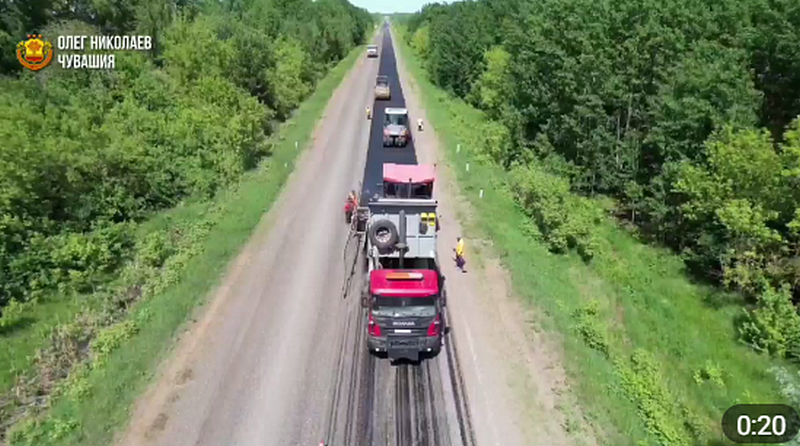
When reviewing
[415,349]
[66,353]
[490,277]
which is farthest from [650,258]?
[66,353]

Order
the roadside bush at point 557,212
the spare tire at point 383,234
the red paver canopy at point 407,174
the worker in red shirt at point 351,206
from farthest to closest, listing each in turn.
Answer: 1. the worker in red shirt at point 351,206
2. the roadside bush at point 557,212
3. the red paver canopy at point 407,174
4. the spare tire at point 383,234

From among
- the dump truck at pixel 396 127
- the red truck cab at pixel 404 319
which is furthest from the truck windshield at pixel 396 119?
the red truck cab at pixel 404 319

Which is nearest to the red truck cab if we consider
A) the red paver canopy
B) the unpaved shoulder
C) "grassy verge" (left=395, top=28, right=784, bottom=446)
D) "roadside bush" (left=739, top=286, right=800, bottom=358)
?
the unpaved shoulder

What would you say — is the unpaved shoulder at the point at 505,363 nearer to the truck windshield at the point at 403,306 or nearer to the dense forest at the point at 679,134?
the truck windshield at the point at 403,306

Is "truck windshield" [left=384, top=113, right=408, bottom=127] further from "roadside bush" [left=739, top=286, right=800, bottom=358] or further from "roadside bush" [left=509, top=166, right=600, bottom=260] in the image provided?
→ "roadside bush" [left=739, top=286, right=800, bottom=358]

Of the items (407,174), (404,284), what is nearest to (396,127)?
(407,174)

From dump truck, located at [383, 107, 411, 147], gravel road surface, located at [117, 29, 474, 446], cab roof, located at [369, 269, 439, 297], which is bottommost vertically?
gravel road surface, located at [117, 29, 474, 446]

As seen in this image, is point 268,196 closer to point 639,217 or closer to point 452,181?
point 452,181
